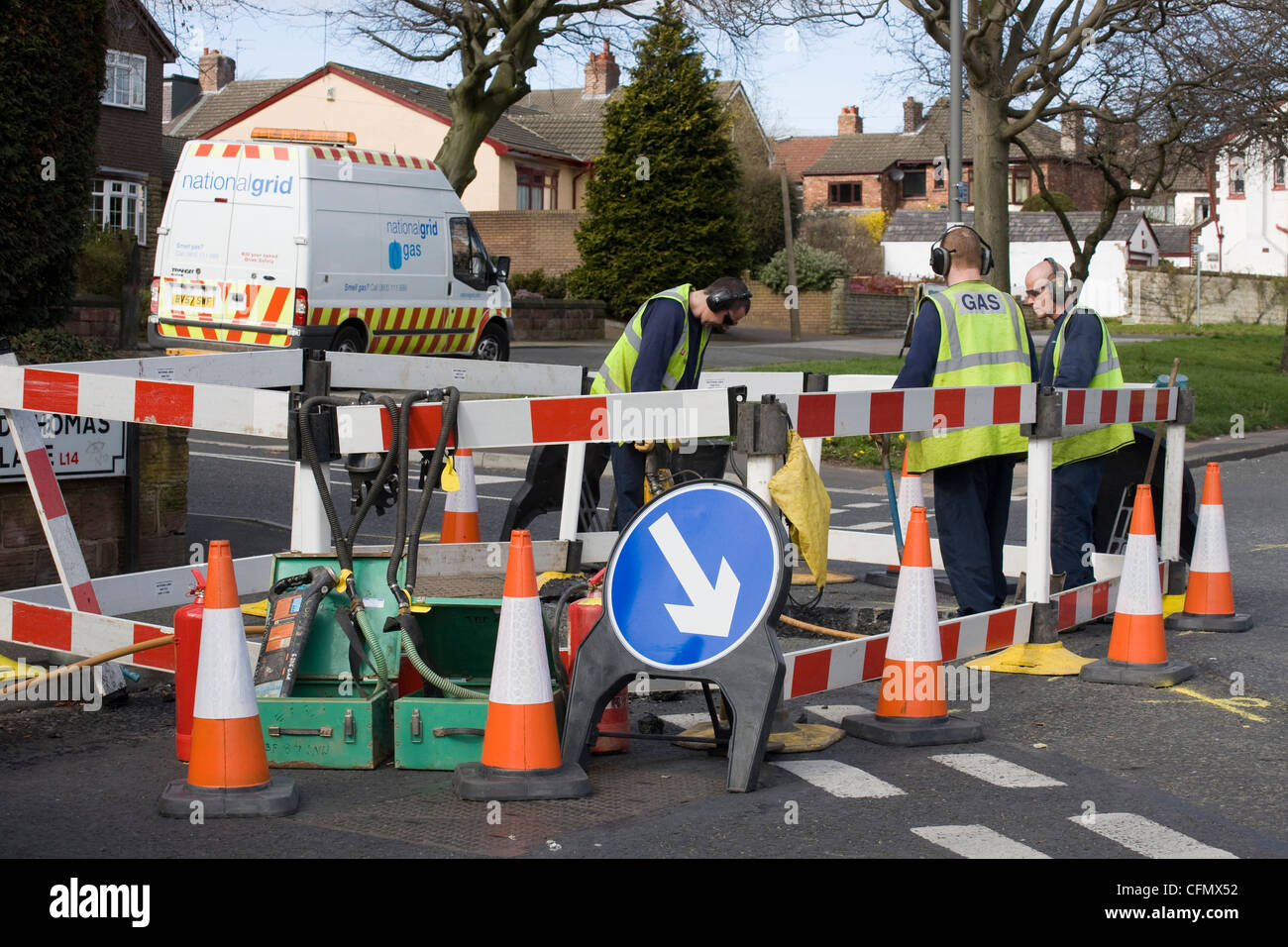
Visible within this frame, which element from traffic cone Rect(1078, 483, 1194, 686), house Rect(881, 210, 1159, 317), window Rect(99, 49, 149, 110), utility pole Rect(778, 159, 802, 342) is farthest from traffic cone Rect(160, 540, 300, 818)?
house Rect(881, 210, 1159, 317)

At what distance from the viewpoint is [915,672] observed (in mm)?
5430

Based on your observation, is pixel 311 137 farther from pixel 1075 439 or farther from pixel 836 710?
pixel 836 710

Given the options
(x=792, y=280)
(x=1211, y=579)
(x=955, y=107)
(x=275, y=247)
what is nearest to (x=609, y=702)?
(x=1211, y=579)

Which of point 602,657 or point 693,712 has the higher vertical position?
point 602,657

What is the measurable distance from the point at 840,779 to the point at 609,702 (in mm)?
816

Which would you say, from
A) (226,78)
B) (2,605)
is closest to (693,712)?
(2,605)

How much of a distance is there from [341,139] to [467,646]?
16.6 m

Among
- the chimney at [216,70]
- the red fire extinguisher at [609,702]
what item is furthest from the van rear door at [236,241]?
the chimney at [216,70]

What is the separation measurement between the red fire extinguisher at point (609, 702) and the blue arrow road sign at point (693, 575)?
0.29 metres

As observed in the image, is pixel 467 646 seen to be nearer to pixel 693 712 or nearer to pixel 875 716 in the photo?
pixel 693 712

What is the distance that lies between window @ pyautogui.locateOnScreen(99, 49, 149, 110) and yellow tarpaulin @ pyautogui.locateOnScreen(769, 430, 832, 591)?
3545cm

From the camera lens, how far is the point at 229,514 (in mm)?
10969

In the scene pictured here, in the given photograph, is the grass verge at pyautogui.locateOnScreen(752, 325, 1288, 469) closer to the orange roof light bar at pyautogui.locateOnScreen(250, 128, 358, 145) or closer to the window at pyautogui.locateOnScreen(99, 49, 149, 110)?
the orange roof light bar at pyautogui.locateOnScreen(250, 128, 358, 145)

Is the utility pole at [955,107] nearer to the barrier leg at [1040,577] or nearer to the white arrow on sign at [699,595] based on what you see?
the barrier leg at [1040,577]
